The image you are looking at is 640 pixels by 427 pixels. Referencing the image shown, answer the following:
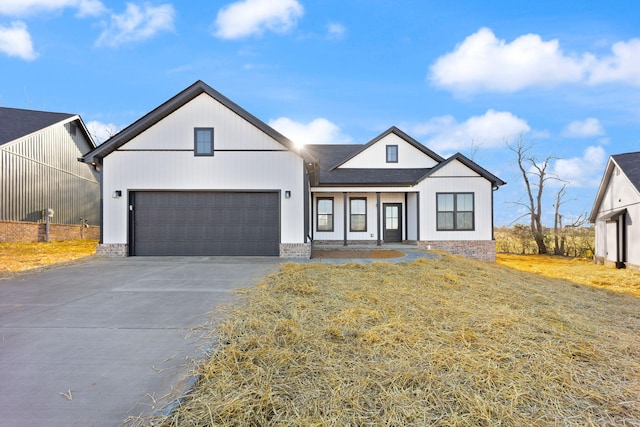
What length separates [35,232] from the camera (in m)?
17.7

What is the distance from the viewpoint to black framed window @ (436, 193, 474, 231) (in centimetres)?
1492

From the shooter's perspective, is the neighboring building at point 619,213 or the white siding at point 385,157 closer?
the neighboring building at point 619,213

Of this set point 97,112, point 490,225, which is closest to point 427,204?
point 490,225

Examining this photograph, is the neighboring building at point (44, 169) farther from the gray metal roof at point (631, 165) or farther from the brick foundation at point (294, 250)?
the gray metal roof at point (631, 165)

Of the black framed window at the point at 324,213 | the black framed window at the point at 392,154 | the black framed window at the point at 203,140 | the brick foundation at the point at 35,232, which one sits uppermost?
the black framed window at the point at 392,154

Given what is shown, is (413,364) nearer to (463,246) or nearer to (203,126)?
(203,126)

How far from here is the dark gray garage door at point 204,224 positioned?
1139cm

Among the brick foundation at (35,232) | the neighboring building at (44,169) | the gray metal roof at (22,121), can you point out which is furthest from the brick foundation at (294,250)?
the gray metal roof at (22,121)

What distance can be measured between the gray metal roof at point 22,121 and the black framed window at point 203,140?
1252 cm

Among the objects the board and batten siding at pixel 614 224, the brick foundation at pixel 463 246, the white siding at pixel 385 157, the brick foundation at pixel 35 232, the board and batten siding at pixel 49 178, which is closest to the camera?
the board and batten siding at pixel 614 224

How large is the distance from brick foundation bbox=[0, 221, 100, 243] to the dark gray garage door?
32.9 feet

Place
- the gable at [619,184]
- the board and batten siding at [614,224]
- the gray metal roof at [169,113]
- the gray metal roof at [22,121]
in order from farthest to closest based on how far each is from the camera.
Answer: the gray metal roof at [22,121]
the gable at [619,184]
the board and batten siding at [614,224]
the gray metal roof at [169,113]

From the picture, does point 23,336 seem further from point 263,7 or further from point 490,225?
point 490,225

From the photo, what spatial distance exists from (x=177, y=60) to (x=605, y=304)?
1900 centimetres
